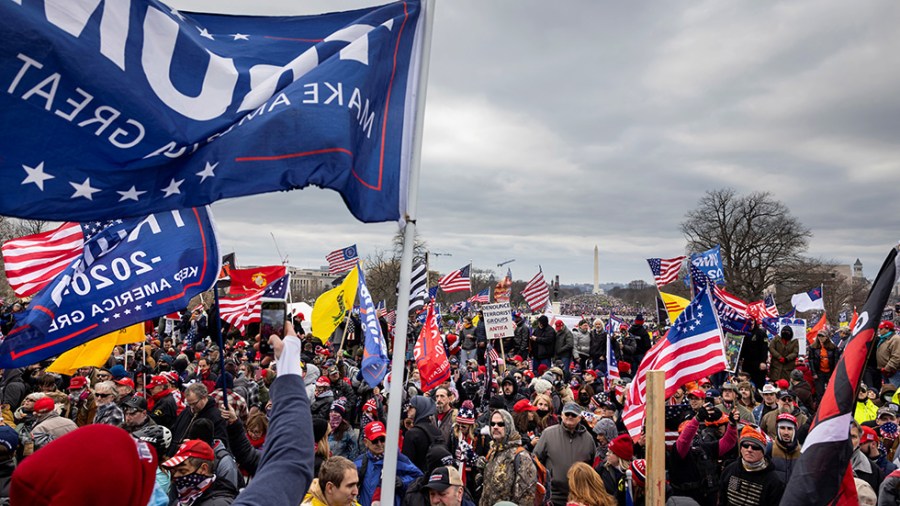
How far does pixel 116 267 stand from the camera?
15.9ft

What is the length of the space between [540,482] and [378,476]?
1794mm

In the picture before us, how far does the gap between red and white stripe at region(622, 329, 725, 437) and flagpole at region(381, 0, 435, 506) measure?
3.78 m

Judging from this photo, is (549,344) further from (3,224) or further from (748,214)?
(3,224)

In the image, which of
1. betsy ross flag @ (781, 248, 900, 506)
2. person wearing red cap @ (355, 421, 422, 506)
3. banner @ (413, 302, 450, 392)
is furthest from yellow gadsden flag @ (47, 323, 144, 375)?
betsy ross flag @ (781, 248, 900, 506)

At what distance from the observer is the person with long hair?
16.6 ft

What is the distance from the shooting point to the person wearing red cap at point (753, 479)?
5.62 meters

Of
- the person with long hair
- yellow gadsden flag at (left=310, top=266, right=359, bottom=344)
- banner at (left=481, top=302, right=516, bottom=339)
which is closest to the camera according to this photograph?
the person with long hair

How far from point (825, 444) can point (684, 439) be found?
154 inches

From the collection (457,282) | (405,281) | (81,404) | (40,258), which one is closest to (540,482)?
(405,281)

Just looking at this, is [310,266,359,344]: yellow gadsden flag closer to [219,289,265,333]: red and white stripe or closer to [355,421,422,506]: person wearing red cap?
[219,289,265,333]: red and white stripe

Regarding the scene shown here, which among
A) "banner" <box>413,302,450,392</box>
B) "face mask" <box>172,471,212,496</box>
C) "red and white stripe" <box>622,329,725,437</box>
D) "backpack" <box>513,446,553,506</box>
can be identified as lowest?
"backpack" <box>513,446,553,506</box>

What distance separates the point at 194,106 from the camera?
10.5ft

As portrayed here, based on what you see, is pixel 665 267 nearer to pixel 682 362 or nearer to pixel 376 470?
pixel 682 362

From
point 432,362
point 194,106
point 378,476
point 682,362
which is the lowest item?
point 378,476
